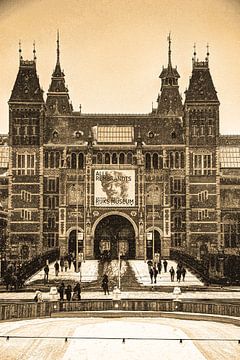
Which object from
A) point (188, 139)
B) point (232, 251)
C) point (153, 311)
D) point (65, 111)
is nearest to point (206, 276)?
point (153, 311)

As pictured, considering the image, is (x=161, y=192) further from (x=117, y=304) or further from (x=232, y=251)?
(x=117, y=304)

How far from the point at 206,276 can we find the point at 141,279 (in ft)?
10.8

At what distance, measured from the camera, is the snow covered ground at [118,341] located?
1778 centimetres

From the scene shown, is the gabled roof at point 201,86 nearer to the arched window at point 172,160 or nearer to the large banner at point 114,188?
the arched window at point 172,160

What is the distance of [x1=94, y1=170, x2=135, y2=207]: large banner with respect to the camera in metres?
53.1

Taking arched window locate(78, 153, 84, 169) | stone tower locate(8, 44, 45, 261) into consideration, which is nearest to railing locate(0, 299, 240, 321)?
stone tower locate(8, 44, 45, 261)

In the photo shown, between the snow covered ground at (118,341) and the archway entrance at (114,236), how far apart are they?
2973 cm

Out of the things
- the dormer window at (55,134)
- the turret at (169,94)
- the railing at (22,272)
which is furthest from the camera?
the turret at (169,94)

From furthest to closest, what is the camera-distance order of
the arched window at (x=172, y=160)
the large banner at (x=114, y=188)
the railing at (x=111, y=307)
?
the arched window at (x=172, y=160) < the large banner at (x=114, y=188) < the railing at (x=111, y=307)

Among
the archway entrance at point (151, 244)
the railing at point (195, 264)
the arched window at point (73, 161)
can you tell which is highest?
the arched window at point (73, 161)

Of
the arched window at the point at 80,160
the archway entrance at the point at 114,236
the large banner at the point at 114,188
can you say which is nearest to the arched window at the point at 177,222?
the archway entrance at the point at 114,236

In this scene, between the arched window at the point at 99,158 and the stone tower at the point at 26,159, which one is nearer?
the stone tower at the point at 26,159

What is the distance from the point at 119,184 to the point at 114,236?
3780 mm

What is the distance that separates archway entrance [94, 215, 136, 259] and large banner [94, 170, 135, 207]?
126cm
